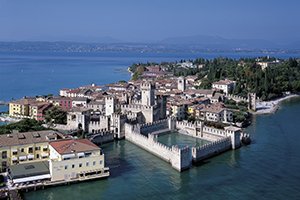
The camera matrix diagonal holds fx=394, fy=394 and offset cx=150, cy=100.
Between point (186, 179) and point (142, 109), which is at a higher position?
point (142, 109)

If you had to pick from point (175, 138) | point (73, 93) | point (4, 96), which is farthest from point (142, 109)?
point (4, 96)

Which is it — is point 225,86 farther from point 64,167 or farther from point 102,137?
point 64,167

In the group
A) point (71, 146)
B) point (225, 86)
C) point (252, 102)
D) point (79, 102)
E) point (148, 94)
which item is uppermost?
point (148, 94)

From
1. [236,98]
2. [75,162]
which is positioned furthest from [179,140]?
[236,98]

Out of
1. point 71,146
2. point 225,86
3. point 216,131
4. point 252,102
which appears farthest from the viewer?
point 225,86

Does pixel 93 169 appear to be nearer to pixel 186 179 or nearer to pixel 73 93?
pixel 186 179

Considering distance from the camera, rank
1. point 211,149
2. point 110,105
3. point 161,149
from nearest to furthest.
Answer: point 161,149 < point 211,149 < point 110,105
